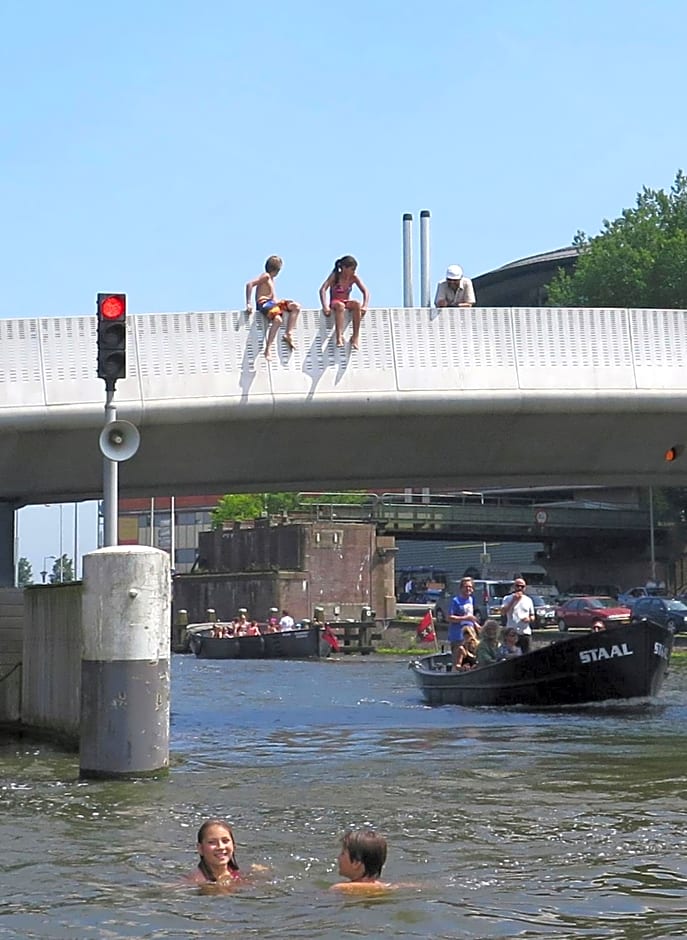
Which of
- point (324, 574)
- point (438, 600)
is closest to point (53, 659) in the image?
point (324, 574)

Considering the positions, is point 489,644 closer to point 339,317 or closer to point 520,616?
point 520,616

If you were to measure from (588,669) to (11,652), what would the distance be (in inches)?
346

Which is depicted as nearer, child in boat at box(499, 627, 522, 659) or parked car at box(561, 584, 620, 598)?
child in boat at box(499, 627, 522, 659)

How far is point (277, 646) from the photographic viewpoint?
209 ft

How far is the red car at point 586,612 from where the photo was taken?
207 feet

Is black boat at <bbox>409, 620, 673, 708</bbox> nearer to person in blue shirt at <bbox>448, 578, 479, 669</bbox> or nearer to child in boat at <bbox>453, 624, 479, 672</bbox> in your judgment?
person in blue shirt at <bbox>448, 578, 479, 669</bbox>

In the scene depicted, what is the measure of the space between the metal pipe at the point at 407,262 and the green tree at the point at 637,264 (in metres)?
47.0

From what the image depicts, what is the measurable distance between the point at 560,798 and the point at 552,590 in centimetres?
6880

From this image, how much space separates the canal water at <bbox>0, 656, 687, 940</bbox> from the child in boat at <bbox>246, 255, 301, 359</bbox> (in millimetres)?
4746

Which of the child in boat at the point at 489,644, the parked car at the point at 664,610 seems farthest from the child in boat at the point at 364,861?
the parked car at the point at 664,610

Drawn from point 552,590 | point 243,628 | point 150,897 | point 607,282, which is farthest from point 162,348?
point 552,590

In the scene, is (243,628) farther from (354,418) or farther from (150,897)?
(150,897)

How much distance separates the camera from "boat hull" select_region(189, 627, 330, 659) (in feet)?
208

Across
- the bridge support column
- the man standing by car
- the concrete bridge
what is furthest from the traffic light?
the man standing by car
